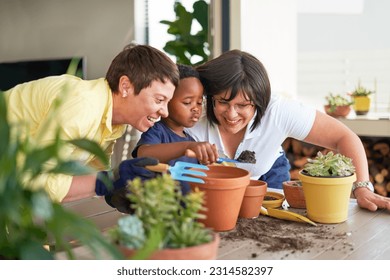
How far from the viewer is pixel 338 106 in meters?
3.79

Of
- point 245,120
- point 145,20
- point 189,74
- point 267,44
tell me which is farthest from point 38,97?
point 145,20

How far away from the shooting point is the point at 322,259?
1.13m

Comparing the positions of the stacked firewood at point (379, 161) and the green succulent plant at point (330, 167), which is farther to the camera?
the stacked firewood at point (379, 161)

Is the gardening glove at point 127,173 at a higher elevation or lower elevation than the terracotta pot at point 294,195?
higher

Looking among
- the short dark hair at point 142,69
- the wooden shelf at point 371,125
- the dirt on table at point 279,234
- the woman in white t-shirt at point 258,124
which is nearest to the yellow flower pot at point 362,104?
the wooden shelf at point 371,125

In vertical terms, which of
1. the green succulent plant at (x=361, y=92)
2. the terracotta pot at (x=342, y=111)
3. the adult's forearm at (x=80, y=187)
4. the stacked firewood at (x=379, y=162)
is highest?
the adult's forearm at (x=80, y=187)

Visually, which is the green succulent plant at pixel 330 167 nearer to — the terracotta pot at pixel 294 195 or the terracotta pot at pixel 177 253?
the terracotta pot at pixel 294 195

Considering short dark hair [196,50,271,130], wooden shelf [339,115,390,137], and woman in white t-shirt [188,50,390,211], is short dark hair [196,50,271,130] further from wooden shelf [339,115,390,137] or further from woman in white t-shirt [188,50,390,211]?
wooden shelf [339,115,390,137]

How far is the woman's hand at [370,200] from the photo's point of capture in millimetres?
1533

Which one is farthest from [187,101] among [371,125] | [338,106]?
[338,106]

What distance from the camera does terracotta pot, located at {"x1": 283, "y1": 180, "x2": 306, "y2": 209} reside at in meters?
1.54

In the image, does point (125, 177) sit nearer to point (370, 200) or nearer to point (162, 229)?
point (162, 229)

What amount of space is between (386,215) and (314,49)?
277 cm

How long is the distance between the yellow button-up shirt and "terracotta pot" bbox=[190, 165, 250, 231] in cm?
35
